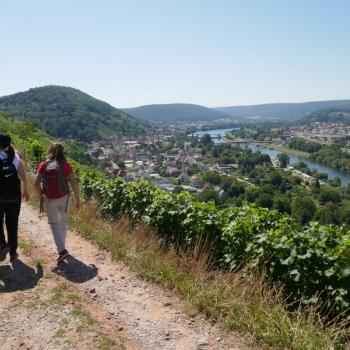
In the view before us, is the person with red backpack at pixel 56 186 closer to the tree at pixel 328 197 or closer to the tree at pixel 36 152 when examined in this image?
the tree at pixel 36 152

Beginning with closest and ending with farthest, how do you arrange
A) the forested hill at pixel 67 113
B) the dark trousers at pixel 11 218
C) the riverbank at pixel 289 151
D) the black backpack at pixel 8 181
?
the black backpack at pixel 8 181 < the dark trousers at pixel 11 218 < the riverbank at pixel 289 151 < the forested hill at pixel 67 113

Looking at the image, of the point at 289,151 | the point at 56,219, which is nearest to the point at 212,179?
the point at 56,219

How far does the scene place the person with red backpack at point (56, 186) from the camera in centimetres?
559

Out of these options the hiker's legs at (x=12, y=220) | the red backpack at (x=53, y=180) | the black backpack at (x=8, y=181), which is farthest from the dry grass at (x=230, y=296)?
the black backpack at (x=8, y=181)

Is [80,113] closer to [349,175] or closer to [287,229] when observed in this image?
[349,175]

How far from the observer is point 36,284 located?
4.95 m

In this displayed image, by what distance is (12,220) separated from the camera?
5555 mm

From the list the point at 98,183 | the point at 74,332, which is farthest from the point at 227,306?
the point at 98,183

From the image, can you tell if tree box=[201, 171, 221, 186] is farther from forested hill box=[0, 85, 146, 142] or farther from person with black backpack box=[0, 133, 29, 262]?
forested hill box=[0, 85, 146, 142]

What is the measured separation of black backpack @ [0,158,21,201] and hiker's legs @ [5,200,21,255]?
0.47ft

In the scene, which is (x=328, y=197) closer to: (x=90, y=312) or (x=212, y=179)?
(x=212, y=179)

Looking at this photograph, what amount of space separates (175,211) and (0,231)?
2797 mm

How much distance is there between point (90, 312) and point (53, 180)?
2135 millimetres

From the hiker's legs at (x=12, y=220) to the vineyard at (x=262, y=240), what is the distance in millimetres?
2284
